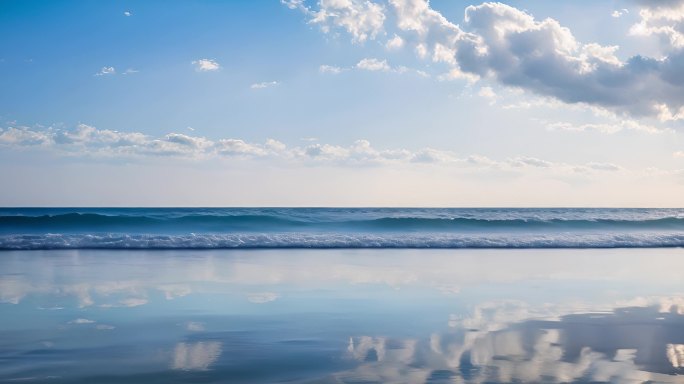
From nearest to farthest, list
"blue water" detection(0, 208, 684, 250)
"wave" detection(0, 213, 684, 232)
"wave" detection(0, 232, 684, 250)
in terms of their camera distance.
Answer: "wave" detection(0, 232, 684, 250) → "blue water" detection(0, 208, 684, 250) → "wave" detection(0, 213, 684, 232)

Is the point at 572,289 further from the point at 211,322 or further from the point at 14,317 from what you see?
the point at 14,317

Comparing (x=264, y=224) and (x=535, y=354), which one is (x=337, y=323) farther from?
(x=264, y=224)

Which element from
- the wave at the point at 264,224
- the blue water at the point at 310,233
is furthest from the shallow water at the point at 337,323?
the wave at the point at 264,224

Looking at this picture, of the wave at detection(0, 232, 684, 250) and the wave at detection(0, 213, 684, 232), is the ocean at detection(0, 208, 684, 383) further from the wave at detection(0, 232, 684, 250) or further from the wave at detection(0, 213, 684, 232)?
the wave at detection(0, 213, 684, 232)

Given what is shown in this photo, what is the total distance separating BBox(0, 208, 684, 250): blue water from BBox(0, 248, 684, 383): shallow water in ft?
16.2

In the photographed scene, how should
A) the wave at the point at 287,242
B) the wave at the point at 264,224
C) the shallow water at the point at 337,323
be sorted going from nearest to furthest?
the shallow water at the point at 337,323, the wave at the point at 287,242, the wave at the point at 264,224

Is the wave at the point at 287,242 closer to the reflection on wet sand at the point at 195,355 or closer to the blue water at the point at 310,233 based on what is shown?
the blue water at the point at 310,233

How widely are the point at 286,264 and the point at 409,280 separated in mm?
3300

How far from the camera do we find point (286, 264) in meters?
12.2

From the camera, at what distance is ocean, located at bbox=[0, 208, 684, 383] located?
4.73m

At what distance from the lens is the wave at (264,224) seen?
28.9 meters

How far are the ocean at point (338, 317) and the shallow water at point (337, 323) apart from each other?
0.02m

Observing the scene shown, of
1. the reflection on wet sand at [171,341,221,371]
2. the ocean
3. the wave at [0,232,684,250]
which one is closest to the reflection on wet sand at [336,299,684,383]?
the ocean

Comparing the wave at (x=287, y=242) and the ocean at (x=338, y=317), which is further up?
the wave at (x=287, y=242)
